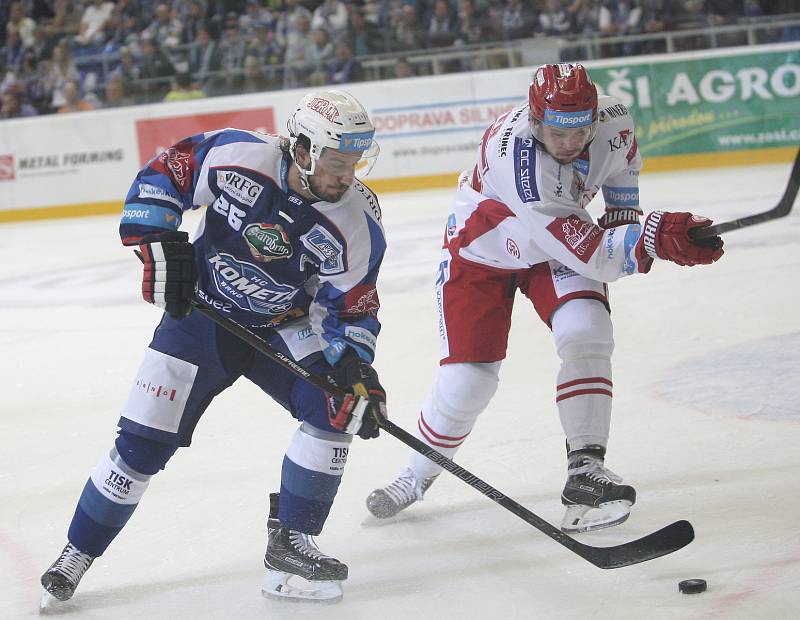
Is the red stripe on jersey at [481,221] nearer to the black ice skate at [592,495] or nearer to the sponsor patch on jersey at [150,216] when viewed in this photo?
the black ice skate at [592,495]

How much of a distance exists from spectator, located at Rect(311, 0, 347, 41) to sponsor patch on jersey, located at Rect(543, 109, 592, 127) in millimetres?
9099

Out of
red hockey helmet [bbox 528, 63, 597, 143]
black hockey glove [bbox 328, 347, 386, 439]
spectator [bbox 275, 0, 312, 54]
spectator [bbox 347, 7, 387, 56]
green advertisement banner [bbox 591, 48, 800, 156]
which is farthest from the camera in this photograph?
spectator [bbox 275, 0, 312, 54]

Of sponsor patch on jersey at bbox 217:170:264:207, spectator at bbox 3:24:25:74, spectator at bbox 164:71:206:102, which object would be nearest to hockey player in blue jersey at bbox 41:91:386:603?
sponsor patch on jersey at bbox 217:170:264:207

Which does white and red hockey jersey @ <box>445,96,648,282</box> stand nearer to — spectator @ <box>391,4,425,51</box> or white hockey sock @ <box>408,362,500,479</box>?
white hockey sock @ <box>408,362,500,479</box>

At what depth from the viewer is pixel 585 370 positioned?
2.94 metres

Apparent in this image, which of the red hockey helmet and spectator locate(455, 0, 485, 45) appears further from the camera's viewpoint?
spectator locate(455, 0, 485, 45)

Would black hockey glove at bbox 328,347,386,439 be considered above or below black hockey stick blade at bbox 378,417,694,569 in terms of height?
above


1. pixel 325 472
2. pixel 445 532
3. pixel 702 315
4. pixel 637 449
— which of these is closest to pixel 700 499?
pixel 637 449

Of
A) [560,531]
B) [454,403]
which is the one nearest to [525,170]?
[454,403]

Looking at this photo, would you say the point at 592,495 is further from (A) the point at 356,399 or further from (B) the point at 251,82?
(B) the point at 251,82

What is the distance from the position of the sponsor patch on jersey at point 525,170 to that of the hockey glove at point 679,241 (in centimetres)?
33

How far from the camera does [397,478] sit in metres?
3.21

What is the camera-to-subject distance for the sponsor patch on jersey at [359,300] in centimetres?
262

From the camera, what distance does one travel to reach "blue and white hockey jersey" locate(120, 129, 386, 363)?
2.58m
